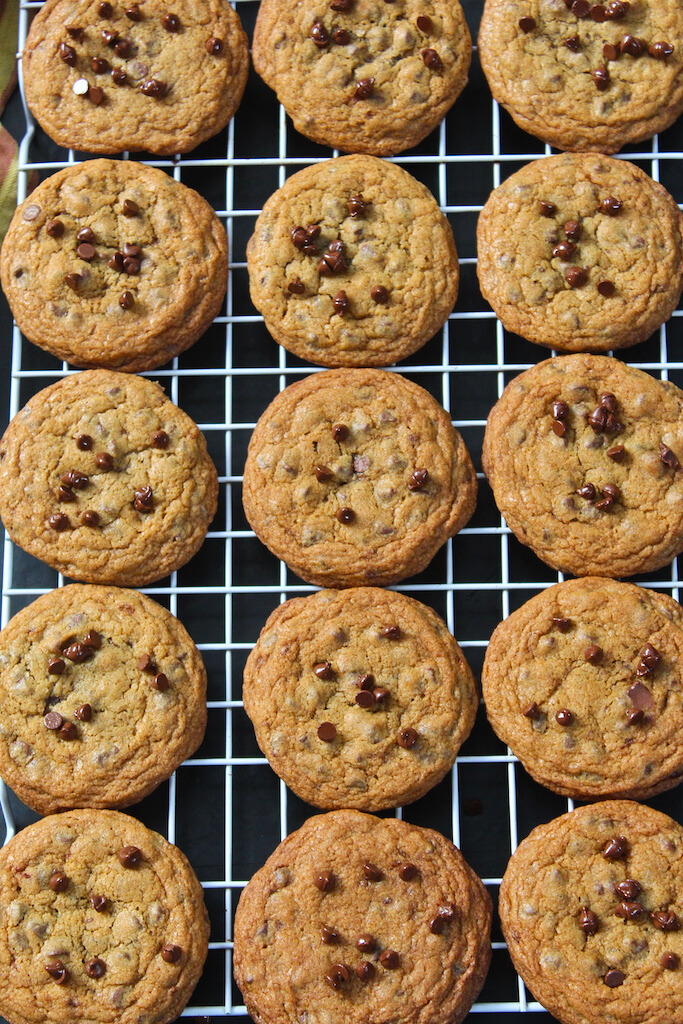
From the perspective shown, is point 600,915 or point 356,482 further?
point 356,482

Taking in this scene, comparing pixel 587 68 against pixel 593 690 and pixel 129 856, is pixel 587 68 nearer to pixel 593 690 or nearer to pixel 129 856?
pixel 593 690

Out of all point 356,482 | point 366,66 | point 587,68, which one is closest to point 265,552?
point 356,482

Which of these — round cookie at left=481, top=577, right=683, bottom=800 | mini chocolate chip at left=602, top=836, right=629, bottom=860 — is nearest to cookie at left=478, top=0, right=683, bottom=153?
round cookie at left=481, top=577, right=683, bottom=800

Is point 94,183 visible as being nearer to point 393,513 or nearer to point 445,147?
point 445,147

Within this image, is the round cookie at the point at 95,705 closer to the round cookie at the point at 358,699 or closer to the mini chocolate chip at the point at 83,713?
the mini chocolate chip at the point at 83,713

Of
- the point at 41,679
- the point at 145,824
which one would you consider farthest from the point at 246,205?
the point at 145,824

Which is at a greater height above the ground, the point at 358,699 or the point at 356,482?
the point at 356,482

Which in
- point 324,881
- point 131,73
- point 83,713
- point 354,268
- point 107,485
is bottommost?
point 324,881
